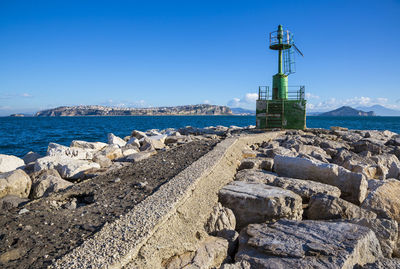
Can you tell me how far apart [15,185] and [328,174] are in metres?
5.61

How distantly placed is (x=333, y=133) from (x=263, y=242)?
1249 centimetres

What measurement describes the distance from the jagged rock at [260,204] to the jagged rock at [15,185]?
11.7ft

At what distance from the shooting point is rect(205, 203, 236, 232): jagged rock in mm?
3530

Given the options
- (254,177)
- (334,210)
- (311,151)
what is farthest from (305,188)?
(311,151)

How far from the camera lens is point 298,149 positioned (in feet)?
28.2

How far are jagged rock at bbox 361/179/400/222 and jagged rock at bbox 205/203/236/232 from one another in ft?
6.68

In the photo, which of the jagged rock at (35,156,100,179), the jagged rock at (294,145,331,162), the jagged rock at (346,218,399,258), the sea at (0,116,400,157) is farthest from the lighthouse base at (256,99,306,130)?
the sea at (0,116,400,157)

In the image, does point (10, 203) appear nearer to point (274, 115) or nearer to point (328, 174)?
point (328, 174)

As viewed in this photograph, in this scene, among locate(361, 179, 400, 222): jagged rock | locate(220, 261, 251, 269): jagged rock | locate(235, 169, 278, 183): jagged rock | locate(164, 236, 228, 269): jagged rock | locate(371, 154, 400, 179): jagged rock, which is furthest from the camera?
locate(371, 154, 400, 179): jagged rock

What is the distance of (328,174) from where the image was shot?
5.17 meters

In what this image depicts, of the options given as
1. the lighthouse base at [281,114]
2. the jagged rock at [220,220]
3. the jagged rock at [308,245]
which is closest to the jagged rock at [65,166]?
the jagged rock at [220,220]

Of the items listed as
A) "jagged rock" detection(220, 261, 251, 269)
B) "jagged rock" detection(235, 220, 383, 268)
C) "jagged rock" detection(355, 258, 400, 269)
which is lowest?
"jagged rock" detection(220, 261, 251, 269)

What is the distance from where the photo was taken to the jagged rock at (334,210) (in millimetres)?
3758

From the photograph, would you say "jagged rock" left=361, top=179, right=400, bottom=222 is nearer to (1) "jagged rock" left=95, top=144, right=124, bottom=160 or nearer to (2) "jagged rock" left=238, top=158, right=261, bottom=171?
(2) "jagged rock" left=238, top=158, right=261, bottom=171
